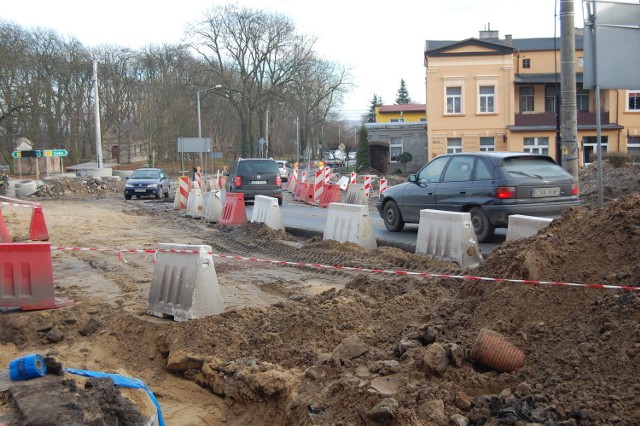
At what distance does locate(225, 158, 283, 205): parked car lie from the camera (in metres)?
24.5

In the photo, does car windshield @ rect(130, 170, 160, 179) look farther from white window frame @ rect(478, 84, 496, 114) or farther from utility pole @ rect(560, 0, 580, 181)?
white window frame @ rect(478, 84, 496, 114)

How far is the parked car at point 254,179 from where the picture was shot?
24.5 m

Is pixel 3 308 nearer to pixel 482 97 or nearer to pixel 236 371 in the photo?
pixel 236 371

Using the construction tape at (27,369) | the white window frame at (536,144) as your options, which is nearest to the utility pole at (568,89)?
the construction tape at (27,369)

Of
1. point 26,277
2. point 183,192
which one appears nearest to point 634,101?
point 183,192

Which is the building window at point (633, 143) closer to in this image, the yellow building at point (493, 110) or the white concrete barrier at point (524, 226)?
the yellow building at point (493, 110)

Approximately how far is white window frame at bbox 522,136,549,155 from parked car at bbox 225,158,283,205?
2755 centimetres

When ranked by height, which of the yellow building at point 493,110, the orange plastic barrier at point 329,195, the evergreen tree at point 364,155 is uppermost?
the yellow building at point 493,110

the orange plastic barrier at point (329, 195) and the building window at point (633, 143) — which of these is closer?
the orange plastic barrier at point (329, 195)

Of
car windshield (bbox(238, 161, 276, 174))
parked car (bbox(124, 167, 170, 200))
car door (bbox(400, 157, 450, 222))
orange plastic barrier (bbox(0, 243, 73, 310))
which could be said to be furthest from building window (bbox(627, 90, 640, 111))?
orange plastic barrier (bbox(0, 243, 73, 310))

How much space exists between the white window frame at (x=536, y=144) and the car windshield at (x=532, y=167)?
36931mm

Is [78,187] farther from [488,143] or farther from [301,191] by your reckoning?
[488,143]

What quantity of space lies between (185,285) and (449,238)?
167 inches

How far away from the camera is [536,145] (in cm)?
4750
